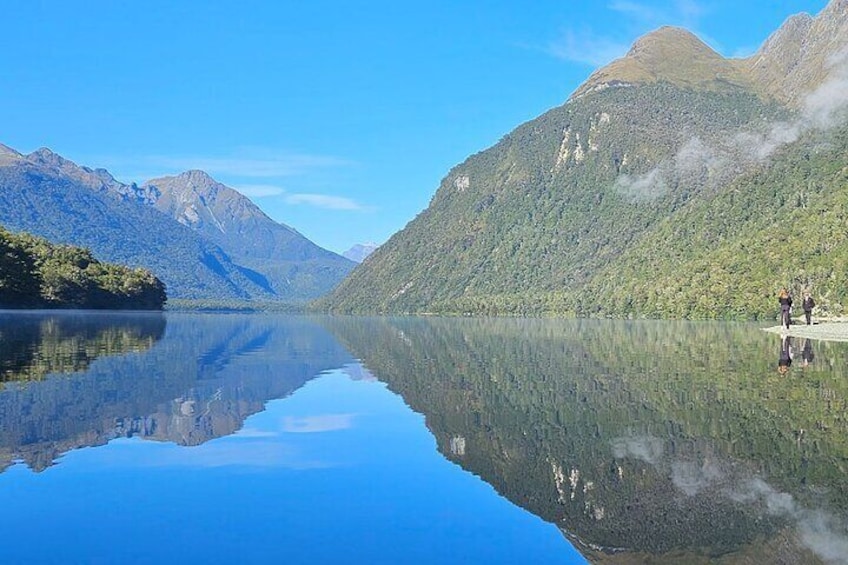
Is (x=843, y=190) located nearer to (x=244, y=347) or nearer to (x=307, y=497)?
(x=244, y=347)

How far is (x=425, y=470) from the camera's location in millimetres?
15141

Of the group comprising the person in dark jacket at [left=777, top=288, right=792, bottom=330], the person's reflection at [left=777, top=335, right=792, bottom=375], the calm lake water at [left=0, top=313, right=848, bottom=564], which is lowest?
the calm lake water at [left=0, top=313, right=848, bottom=564]

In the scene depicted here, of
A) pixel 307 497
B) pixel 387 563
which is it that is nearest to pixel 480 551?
pixel 387 563

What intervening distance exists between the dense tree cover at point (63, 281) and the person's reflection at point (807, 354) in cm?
11122

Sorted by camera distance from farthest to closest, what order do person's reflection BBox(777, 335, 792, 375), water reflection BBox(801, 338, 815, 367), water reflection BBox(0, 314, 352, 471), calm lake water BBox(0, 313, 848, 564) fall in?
water reflection BBox(801, 338, 815, 367) → person's reflection BBox(777, 335, 792, 375) → water reflection BBox(0, 314, 352, 471) → calm lake water BBox(0, 313, 848, 564)

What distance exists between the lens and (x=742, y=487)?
13.2 meters

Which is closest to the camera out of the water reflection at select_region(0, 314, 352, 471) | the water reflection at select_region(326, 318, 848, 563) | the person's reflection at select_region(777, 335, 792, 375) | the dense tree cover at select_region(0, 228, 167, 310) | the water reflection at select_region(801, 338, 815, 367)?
the water reflection at select_region(326, 318, 848, 563)

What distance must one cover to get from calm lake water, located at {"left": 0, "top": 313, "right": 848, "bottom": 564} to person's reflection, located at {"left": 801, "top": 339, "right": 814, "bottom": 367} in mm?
4171

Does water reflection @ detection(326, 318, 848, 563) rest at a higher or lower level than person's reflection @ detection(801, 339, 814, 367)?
lower

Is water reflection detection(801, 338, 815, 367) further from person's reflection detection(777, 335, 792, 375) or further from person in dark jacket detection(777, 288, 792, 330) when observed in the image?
person in dark jacket detection(777, 288, 792, 330)

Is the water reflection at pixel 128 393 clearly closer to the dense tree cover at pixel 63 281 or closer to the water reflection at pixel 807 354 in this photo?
the water reflection at pixel 807 354

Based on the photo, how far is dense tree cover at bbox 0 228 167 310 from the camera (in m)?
124

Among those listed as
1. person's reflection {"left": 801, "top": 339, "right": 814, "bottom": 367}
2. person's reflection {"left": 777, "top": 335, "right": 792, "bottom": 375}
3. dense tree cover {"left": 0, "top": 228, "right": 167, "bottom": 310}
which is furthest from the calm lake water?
dense tree cover {"left": 0, "top": 228, "right": 167, "bottom": 310}

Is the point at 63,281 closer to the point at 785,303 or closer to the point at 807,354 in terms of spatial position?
the point at 785,303
